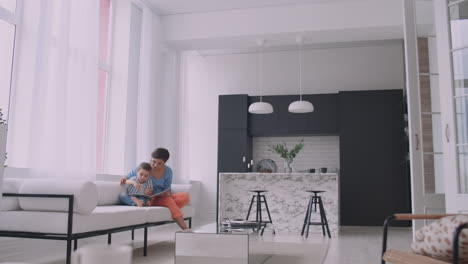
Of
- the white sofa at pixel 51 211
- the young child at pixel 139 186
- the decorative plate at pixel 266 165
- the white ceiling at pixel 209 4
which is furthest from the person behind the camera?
the decorative plate at pixel 266 165

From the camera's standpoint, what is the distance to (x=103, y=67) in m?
6.30

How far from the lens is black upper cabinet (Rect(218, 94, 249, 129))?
9.12 m

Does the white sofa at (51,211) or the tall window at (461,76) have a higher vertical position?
the tall window at (461,76)

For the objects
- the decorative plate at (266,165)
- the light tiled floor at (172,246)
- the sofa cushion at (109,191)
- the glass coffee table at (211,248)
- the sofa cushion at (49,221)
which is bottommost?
the light tiled floor at (172,246)

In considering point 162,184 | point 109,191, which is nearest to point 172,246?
point 162,184

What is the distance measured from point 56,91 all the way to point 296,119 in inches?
215

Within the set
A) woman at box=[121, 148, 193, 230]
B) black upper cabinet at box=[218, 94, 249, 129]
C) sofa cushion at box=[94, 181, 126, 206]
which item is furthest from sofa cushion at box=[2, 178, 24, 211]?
black upper cabinet at box=[218, 94, 249, 129]

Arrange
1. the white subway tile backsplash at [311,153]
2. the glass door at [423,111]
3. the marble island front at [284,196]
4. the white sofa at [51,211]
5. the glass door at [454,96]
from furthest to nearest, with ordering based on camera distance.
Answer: the white subway tile backsplash at [311,153] → the marble island front at [284,196] → the glass door at [423,111] → the glass door at [454,96] → the white sofa at [51,211]

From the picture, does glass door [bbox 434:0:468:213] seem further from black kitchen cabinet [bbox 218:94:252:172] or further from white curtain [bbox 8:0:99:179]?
black kitchen cabinet [bbox 218:94:252:172]

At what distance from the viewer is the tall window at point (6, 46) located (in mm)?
4305

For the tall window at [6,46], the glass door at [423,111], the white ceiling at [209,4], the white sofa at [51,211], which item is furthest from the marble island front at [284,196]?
the white sofa at [51,211]

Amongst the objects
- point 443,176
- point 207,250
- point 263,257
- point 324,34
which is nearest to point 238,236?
point 207,250

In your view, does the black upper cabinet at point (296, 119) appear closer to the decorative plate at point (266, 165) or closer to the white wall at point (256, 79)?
the white wall at point (256, 79)

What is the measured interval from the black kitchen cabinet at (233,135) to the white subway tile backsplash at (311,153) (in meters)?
0.58
